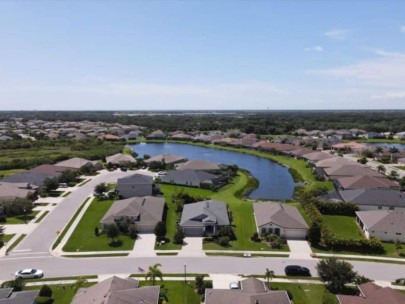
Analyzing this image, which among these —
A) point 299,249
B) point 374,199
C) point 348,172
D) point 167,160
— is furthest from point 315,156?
point 299,249

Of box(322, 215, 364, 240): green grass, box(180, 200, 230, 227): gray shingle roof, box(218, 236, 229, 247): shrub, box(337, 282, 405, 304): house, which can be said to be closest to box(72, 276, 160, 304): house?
box(218, 236, 229, 247): shrub

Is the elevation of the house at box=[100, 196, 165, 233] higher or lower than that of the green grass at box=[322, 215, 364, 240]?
higher

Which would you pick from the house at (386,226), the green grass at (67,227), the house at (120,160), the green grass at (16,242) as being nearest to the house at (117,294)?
the green grass at (67,227)

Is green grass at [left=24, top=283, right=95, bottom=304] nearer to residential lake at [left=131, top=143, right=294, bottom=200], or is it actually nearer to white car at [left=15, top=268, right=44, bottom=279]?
white car at [left=15, top=268, right=44, bottom=279]

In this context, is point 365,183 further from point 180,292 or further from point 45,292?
point 45,292

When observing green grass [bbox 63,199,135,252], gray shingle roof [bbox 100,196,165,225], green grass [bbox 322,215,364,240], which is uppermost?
gray shingle roof [bbox 100,196,165,225]

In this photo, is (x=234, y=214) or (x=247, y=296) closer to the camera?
(x=247, y=296)
